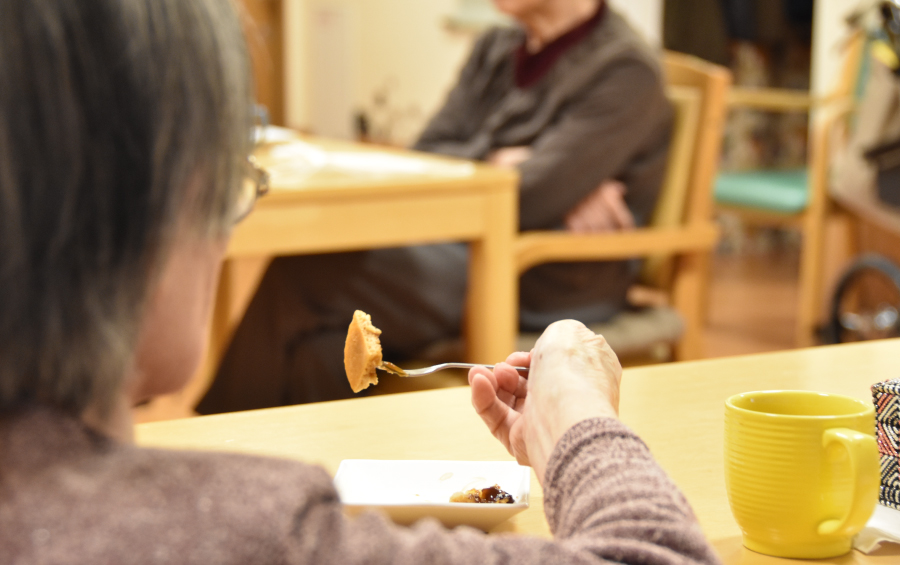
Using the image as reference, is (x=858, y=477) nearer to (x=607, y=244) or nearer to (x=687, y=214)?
(x=607, y=244)

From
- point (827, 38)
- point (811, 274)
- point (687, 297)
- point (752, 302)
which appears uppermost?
point (827, 38)

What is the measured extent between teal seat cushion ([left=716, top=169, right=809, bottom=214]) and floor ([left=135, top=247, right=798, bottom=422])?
464 mm

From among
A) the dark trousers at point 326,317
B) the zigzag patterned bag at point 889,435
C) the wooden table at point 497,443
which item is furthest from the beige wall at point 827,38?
the zigzag patterned bag at point 889,435

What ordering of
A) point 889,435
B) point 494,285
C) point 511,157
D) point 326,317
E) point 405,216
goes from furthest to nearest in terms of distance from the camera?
point 511,157, point 326,317, point 494,285, point 405,216, point 889,435

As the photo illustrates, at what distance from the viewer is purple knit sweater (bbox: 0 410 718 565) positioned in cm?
33

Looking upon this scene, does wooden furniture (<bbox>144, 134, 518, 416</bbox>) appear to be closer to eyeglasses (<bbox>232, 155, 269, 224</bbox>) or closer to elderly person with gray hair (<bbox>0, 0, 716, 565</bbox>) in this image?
eyeglasses (<bbox>232, 155, 269, 224</bbox>)

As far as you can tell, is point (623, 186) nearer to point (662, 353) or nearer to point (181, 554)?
point (662, 353)

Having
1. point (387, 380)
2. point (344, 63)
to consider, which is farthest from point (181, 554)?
point (344, 63)

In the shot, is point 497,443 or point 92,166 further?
point 497,443

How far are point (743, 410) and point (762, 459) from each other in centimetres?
3

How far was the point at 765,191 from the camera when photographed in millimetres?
2861

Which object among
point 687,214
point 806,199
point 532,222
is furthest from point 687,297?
point 806,199

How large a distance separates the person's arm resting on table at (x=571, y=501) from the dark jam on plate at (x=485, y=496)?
3 centimetres

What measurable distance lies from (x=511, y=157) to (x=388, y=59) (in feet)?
13.3
